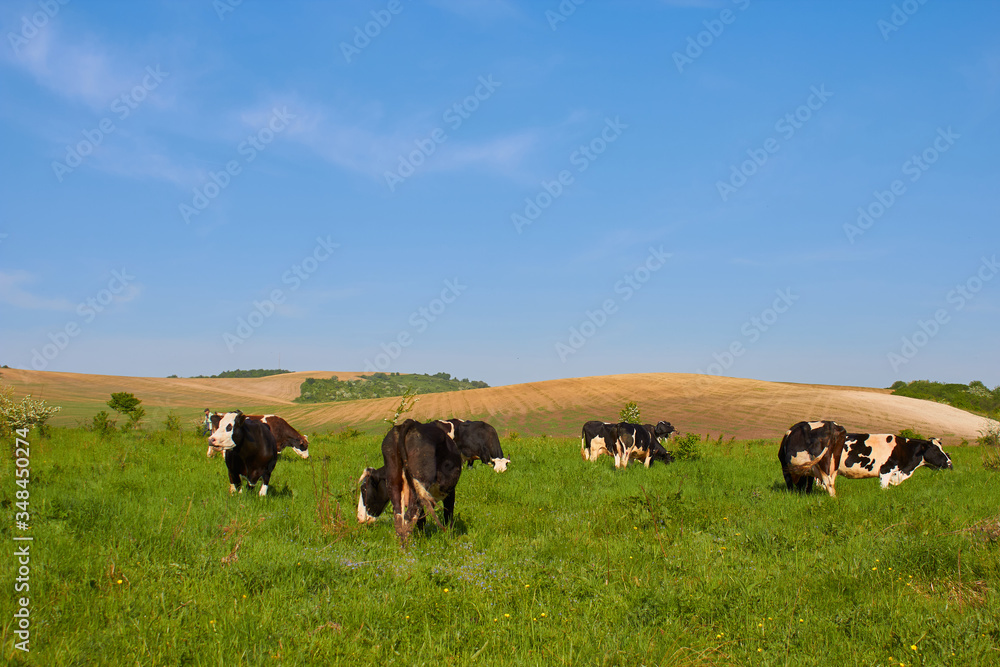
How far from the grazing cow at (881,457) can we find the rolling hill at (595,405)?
20658 millimetres

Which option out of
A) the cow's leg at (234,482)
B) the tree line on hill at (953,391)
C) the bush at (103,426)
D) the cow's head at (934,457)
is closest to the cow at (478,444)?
the cow's leg at (234,482)

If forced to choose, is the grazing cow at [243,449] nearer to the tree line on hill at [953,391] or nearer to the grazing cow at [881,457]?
the grazing cow at [881,457]

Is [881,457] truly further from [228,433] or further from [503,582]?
[228,433]

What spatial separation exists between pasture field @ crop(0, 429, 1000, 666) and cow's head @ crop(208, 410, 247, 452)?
880 mm

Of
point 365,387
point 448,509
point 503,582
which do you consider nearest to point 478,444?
point 448,509

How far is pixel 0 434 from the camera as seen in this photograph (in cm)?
1633

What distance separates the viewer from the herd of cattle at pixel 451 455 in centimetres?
815

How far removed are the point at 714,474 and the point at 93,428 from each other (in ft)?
65.9

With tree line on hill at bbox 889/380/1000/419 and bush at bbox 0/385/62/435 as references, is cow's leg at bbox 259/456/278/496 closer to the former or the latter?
bush at bbox 0/385/62/435

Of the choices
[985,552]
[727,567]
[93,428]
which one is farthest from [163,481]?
[985,552]

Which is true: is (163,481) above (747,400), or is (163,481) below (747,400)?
below

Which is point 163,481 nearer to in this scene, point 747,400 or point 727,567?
point 727,567

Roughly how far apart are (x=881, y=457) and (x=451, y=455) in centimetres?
1300

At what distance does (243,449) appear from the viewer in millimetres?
10906
